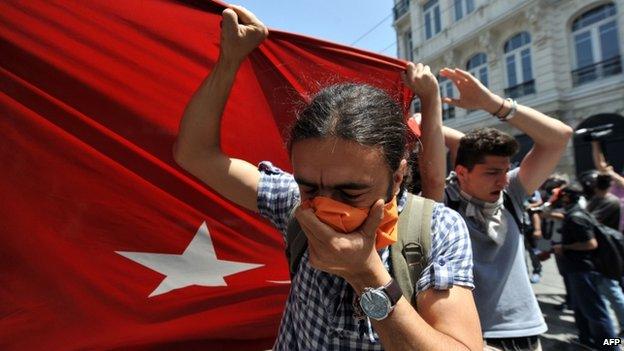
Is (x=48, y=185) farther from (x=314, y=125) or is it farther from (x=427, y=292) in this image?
(x=427, y=292)

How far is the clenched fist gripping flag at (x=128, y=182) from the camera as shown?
4.97 feet

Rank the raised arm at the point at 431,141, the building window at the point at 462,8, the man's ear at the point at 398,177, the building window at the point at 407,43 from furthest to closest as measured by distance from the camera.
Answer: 1. the building window at the point at 407,43
2. the building window at the point at 462,8
3. the raised arm at the point at 431,141
4. the man's ear at the point at 398,177

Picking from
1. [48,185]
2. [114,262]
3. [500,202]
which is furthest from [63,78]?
[500,202]

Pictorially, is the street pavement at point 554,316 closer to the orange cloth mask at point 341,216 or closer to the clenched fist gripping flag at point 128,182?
the clenched fist gripping flag at point 128,182

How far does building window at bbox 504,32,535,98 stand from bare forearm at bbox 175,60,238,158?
16.4 m

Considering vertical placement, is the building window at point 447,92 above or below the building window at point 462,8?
below

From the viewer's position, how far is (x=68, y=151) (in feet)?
5.24

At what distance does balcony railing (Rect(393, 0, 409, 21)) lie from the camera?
76.1 ft

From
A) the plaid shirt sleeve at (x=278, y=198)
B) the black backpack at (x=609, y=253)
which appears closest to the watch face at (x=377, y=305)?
the plaid shirt sleeve at (x=278, y=198)

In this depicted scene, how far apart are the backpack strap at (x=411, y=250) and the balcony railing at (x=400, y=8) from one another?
24.2m

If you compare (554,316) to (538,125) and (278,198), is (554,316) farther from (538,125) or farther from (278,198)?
(278,198)

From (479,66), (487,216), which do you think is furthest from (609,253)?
(479,66)

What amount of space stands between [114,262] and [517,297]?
68.7 inches

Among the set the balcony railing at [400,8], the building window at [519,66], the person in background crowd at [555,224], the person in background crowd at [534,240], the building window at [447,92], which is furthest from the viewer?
the balcony railing at [400,8]
